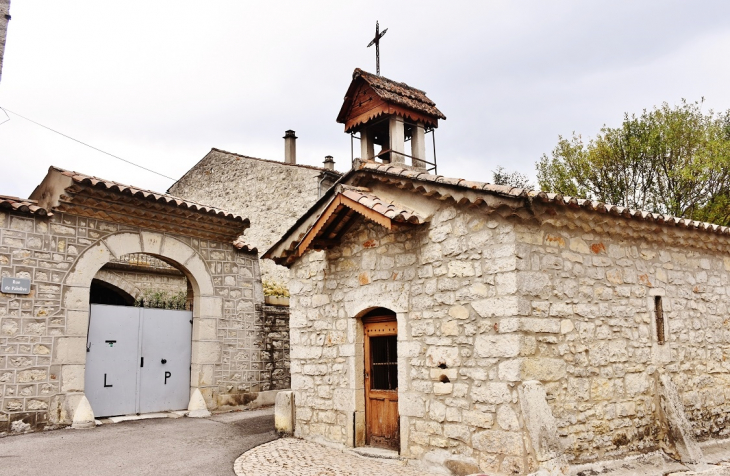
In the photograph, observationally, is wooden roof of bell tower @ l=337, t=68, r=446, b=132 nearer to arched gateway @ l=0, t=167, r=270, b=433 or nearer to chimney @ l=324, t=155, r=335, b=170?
arched gateway @ l=0, t=167, r=270, b=433

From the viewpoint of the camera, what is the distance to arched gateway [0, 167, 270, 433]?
27.4ft

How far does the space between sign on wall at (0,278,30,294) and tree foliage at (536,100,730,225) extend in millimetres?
15519

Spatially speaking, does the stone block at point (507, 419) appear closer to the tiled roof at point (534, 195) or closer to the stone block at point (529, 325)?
the stone block at point (529, 325)

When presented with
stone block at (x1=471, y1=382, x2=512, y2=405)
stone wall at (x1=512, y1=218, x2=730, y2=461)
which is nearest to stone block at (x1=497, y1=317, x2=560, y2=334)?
stone wall at (x1=512, y1=218, x2=730, y2=461)

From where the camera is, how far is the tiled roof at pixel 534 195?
225 inches

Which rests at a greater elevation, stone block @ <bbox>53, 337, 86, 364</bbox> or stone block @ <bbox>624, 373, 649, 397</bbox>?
stone block @ <bbox>53, 337, 86, 364</bbox>

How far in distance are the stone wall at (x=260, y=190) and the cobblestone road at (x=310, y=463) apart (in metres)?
9.59

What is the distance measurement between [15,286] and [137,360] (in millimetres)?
2440

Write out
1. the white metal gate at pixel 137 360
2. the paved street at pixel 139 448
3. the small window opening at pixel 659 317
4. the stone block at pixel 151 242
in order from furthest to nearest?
the stone block at pixel 151 242 < the white metal gate at pixel 137 360 < the small window opening at pixel 659 317 < the paved street at pixel 139 448

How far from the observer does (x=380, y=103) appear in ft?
31.4

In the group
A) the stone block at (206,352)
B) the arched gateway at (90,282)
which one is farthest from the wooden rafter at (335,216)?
the stone block at (206,352)

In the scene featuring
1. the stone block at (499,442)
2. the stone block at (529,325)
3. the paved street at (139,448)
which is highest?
the stone block at (529,325)

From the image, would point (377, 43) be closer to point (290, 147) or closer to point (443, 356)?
point (443, 356)

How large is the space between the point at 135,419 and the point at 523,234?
284 inches
